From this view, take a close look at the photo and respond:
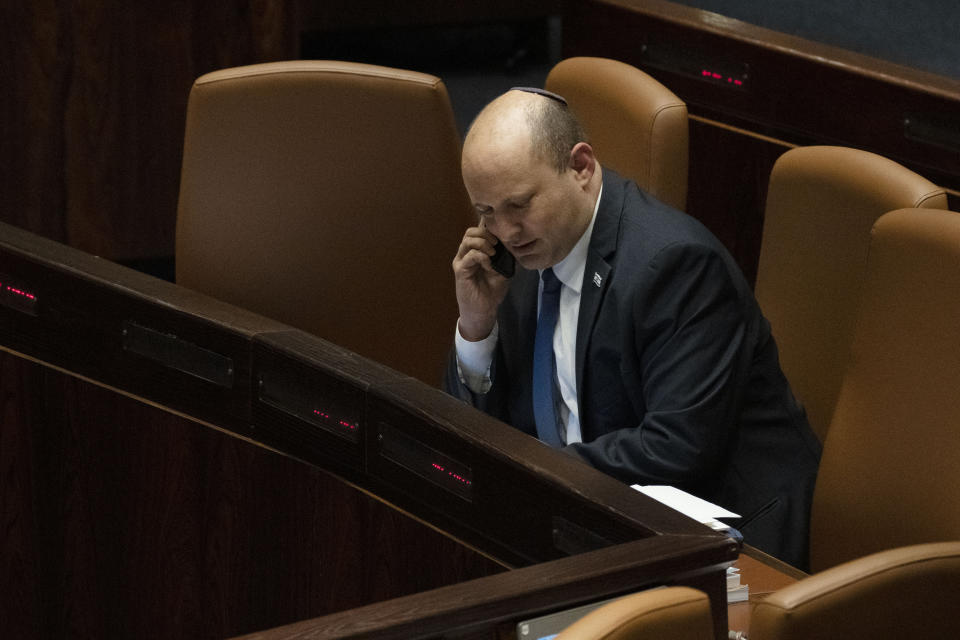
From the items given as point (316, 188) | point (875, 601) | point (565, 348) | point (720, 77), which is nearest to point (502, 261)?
point (565, 348)

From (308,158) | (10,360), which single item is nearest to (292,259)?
(308,158)

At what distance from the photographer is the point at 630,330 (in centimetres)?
216

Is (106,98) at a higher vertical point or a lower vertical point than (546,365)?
lower

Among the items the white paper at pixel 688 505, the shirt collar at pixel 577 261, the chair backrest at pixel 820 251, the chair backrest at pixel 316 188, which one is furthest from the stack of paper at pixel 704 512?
the chair backrest at pixel 316 188

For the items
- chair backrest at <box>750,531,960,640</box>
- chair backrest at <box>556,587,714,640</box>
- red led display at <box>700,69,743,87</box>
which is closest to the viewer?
chair backrest at <box>556,587,714,640</box>

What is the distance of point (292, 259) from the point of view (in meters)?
2.62

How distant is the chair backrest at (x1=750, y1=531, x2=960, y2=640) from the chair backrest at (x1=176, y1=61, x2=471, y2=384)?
121 cm

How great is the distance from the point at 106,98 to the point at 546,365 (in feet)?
6.64

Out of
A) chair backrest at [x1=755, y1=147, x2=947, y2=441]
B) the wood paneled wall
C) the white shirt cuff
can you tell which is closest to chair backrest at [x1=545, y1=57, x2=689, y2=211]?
chair backrest at [x1=755, y1=147, x2=947, y2=441]

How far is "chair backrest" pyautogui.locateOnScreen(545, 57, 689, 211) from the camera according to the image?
2672 millimetres

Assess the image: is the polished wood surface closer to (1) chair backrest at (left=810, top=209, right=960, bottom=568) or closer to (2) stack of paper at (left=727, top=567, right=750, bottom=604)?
(2) stack of paper at (left=727, top=567, right=750, bottom=604)

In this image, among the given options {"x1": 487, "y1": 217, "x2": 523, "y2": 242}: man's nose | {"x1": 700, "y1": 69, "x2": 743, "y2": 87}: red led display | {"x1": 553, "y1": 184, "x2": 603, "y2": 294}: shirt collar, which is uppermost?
{"x1": 487, "y1": 217, "x2": 523, "y2": 242}: man's nose

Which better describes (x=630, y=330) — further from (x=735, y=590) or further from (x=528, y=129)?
(x=735, y=590)

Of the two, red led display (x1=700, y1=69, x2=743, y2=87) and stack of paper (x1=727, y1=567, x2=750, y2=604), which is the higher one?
red led display (x1=700, y1=69, x2=743, y2=87)
